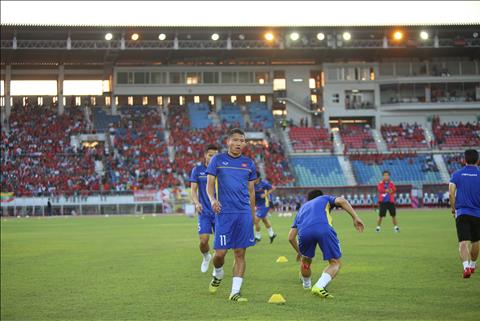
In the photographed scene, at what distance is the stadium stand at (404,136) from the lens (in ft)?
214

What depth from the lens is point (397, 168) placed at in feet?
203

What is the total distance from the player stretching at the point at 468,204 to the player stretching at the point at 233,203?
13.3 ft

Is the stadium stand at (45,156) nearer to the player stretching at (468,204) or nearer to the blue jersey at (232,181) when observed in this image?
the player stretching at (468,204)

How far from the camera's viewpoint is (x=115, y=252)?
67.9 feet

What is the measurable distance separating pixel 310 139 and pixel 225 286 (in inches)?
2247

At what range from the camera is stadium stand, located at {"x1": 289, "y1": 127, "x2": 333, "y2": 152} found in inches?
2662

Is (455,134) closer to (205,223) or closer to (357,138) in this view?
(357,138)

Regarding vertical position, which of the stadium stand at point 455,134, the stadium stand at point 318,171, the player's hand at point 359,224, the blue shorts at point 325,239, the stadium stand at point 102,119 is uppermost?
the stadium stand at point 102,119

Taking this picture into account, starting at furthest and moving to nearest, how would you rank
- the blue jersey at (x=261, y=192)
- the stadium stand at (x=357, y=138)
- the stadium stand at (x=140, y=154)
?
1. the stadium stand at (x=357, y=138)
2. the stadium stand at (x=140, y=154)
3. the blue jersey at (x=261, y=192)

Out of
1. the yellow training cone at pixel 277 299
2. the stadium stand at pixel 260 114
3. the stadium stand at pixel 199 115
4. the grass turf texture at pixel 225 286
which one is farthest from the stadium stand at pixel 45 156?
the yellow training cone at pixel 277 299

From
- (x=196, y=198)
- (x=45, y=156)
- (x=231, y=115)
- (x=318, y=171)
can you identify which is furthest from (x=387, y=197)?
(x=231, y=115)

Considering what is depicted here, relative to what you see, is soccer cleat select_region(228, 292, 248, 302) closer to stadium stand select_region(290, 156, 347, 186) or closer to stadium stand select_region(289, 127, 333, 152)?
stadium stand select_region(290, 156, 347, 186)

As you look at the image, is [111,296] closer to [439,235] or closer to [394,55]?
[439,235]

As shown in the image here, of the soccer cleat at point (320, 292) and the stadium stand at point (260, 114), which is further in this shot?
the stadium stand at point (260, 114)
